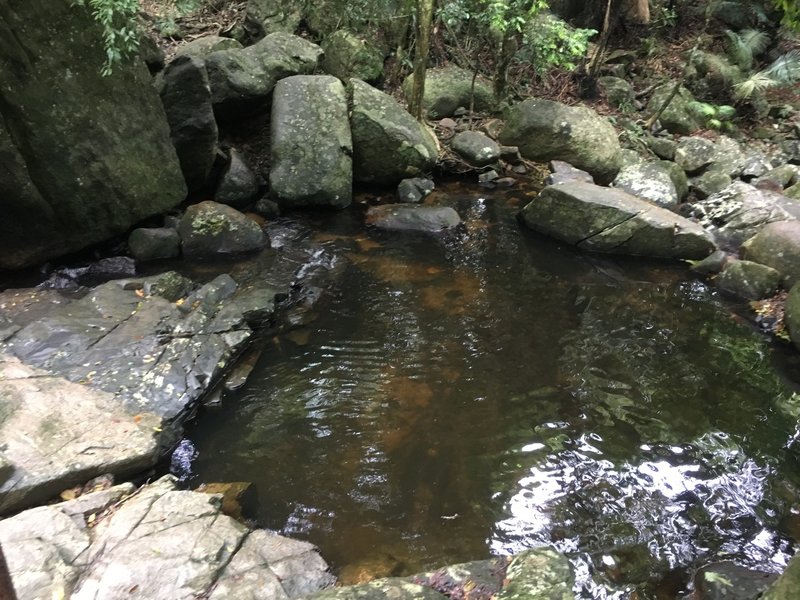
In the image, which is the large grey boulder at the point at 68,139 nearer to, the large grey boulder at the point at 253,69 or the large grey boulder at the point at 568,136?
the large grey boulder at the point at 253,69

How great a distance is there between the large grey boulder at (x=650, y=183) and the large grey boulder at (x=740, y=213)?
29.5 inches

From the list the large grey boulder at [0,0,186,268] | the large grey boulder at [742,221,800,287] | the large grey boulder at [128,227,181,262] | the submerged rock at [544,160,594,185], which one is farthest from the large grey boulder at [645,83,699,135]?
the large grey boulder at [128,227,181,262]

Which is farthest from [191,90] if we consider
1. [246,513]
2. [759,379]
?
[759,379]

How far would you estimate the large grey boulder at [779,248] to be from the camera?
6262 mm

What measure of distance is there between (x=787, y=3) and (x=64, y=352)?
19.6 feet

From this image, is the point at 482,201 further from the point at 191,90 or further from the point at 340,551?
the point at 340,551

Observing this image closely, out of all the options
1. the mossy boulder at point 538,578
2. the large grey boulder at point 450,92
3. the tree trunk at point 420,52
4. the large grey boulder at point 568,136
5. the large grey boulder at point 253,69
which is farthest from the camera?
the large grey boulder at point 450,92

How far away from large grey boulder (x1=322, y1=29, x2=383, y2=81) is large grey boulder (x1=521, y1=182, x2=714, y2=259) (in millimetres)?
4663

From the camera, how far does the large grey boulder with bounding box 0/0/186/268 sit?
4.98 metres

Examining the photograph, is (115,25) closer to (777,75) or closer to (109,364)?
(109,364)

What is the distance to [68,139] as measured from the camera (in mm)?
5438

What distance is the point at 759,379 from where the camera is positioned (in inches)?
199

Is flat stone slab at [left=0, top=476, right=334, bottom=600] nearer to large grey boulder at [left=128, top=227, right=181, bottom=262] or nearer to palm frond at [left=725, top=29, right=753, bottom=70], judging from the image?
large grey boulder at [left=128, top=227, right=181, bottom=262]

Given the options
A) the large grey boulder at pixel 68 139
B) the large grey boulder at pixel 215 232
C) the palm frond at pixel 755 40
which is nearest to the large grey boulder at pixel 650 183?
the palm frond at pixel 755 40
